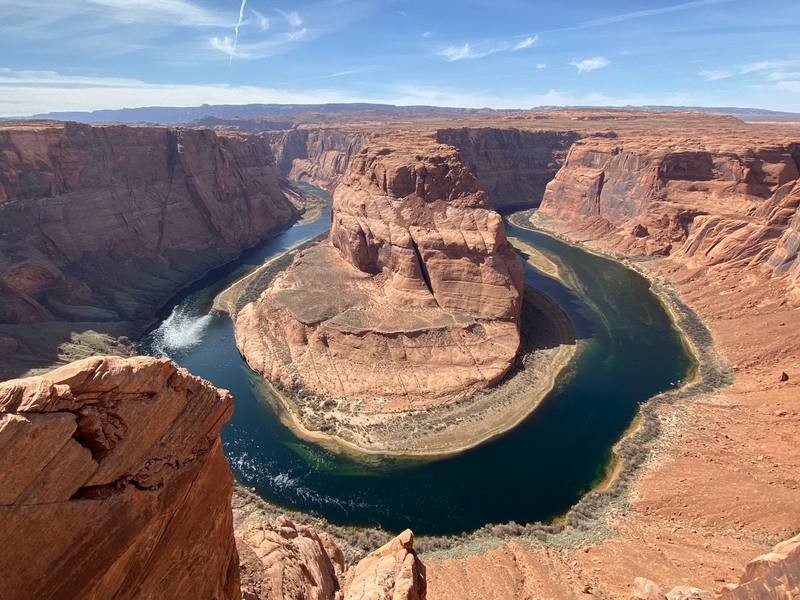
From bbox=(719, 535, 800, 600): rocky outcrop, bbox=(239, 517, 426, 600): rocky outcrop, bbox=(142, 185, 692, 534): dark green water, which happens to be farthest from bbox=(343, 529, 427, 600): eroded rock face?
bbox=(142, 185, 692, 534): dark green water

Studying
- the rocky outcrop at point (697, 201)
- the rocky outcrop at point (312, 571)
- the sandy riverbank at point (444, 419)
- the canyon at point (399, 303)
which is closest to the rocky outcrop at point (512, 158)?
the rocky outcrop at point (697, 201)

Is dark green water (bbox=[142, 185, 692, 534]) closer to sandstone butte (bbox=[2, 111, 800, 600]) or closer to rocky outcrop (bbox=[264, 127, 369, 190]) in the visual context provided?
sandstone butte (bbox=[2, 111, 800, 600])

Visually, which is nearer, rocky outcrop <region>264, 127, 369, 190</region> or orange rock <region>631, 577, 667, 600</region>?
orange rock <region>631, 577, 667, 600</region>

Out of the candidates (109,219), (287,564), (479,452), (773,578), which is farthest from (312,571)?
(109,219)

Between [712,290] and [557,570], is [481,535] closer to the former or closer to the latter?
[557,570]

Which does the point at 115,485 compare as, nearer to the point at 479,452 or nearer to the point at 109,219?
the point at 479,452

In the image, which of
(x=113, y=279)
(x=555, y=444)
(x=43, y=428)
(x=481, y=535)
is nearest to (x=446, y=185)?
(x=555, y=444)

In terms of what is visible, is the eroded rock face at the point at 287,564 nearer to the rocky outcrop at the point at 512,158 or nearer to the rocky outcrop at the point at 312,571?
the rocky outcrop at the point at 312,571
